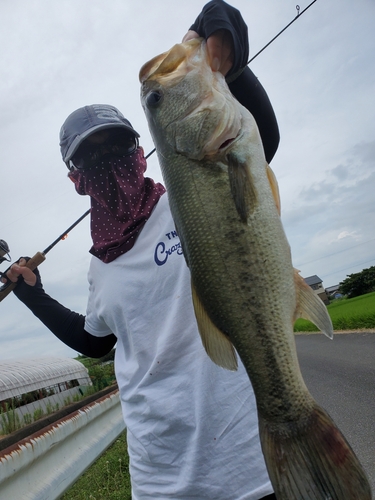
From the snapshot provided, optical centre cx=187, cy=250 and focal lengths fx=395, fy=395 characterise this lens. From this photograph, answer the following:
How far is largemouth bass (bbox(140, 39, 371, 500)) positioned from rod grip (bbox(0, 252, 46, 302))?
1639 mm

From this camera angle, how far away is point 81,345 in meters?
Result: 2.44

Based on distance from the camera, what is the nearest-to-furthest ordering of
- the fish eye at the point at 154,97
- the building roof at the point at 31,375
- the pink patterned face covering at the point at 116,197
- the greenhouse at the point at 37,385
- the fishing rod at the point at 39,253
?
the fish eye at the point at 154,97, the pink patterned face covering at the point at 116,197, the fishing rod at the point at 39,253, the greenhouse at the point at 37,385, the building roof at the point at 31,375

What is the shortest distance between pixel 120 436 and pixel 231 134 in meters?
7.16

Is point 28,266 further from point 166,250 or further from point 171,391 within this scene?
point 171,391

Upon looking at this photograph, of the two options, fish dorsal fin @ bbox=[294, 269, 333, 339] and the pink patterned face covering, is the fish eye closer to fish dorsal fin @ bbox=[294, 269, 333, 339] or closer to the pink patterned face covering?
the pink patterned face covering

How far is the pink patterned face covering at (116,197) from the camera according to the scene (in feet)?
6.99

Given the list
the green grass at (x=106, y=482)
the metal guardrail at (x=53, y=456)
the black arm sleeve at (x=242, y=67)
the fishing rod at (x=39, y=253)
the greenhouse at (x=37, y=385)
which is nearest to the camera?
the black arm sleeve at (x=242, y=67)

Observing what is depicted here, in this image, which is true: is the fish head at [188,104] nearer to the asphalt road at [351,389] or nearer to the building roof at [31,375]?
the asphalt road at [351,389]

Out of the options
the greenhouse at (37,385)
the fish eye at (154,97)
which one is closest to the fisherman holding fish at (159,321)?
the fish eye at (154,97)

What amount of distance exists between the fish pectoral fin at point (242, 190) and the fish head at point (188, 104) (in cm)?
14

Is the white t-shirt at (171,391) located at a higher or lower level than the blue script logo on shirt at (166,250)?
lower

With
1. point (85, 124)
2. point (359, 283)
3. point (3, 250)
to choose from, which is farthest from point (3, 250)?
point (359, 283)

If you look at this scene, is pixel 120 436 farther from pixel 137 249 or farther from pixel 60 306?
pixel 137 249

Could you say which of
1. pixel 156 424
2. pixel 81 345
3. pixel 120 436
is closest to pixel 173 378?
pixel 156 424
